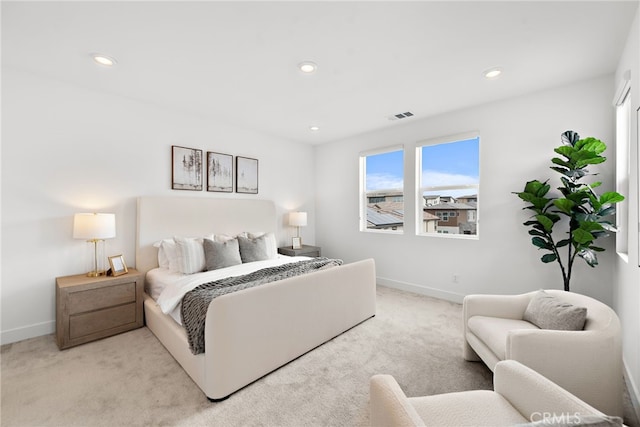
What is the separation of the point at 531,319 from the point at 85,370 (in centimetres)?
347

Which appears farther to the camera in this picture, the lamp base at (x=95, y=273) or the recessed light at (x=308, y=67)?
the lamp base at (x=95, y=273)

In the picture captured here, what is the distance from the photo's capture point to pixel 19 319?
2.62 meters

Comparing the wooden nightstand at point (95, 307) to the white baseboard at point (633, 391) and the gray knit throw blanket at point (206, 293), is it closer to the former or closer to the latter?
the gray knit throw blanket at point (206, 293)

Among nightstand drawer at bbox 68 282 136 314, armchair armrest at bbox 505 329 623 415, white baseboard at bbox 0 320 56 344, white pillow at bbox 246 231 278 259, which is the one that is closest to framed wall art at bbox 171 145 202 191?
white pillow at bbox 246 231 278 259

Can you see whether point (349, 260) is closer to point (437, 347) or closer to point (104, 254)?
point (437, 347)

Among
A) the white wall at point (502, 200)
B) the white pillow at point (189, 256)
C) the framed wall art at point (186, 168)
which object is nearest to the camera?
the white wall at point (502, 200)

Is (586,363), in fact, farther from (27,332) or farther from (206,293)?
(27,332)

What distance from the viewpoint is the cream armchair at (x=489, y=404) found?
96 centimetres

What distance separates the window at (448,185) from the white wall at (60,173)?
343 cm

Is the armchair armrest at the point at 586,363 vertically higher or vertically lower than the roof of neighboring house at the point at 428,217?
lower

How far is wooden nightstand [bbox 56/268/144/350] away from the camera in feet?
8.11

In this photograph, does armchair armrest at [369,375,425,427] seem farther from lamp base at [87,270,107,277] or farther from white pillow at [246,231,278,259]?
lamp base at [87,270,107,277]

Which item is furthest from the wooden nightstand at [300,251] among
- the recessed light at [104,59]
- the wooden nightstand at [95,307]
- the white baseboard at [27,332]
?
the recessed light at [104,59]

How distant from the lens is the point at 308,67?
252 cm
